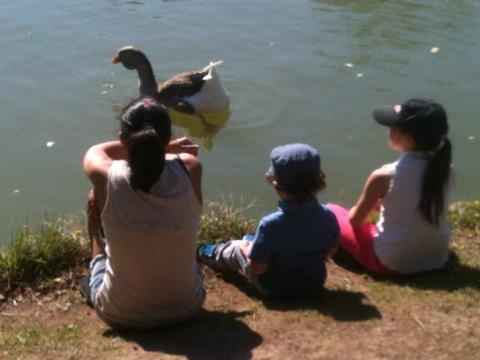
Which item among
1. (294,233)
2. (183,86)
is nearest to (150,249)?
(294,233)

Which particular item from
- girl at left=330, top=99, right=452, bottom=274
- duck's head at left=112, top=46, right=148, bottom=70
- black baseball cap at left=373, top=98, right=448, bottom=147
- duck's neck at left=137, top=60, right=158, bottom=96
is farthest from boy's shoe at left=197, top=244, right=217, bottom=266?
duck's head at left=112, top=46, right=148, bottom=70

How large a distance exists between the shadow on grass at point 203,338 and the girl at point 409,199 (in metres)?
1.00

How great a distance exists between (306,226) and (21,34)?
678 centimetres

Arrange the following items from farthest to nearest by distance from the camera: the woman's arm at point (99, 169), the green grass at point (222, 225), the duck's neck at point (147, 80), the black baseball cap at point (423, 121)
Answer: the duck's neck at point (147, 80)
the green grass at point (222, 225)
the black baseball cap at point (423, 121)
the woman's arm at point (99, 169)

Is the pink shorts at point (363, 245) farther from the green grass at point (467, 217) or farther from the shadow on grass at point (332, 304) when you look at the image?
the green grass at point (467, 217)

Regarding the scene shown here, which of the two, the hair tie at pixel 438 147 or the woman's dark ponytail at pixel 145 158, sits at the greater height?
the woman's dark ponytail at pixel 145 158

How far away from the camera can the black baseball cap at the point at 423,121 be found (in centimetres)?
446

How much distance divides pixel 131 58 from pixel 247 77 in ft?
4.18

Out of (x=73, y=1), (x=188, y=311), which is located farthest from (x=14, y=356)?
(x=73, y=1)

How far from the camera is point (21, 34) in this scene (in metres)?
10.0


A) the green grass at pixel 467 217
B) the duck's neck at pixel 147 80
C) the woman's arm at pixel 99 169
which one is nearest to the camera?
the woman's arm at pixel 99 169

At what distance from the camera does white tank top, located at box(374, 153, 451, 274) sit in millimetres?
4551

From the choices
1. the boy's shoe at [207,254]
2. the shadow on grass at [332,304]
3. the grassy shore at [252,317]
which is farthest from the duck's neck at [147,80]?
the shadow on grass at [332,304]

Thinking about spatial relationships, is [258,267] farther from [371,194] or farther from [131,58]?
[131,58]
